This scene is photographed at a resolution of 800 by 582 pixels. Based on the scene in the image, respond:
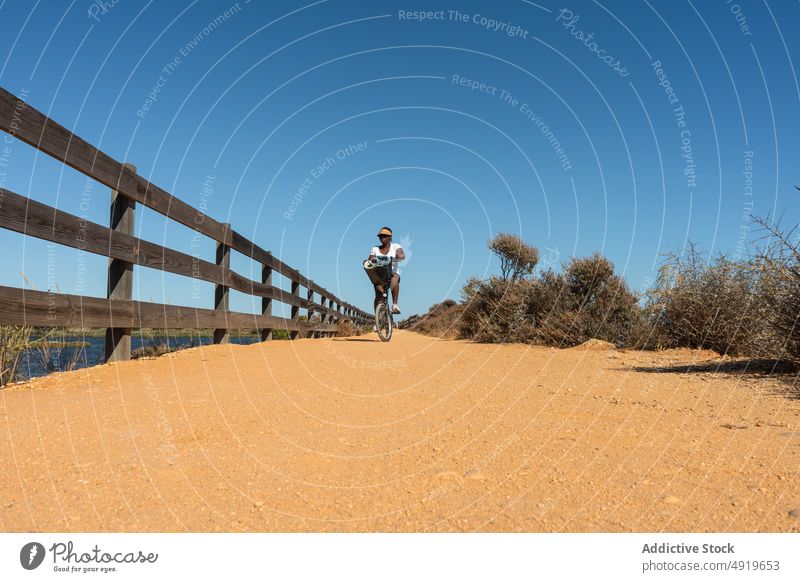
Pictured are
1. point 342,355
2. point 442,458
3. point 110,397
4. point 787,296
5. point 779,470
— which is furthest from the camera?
point 342,355

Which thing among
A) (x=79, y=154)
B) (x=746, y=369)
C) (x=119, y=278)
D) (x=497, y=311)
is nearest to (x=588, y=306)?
(x=497, y=311)

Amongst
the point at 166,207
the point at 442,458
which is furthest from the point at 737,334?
the point at 166,207

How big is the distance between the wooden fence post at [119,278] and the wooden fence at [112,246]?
1 centimetres

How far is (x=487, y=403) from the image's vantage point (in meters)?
4.02

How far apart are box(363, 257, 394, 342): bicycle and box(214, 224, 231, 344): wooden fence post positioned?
3451 mm

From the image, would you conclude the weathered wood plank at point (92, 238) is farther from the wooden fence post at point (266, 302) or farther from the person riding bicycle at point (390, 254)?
the person riding bicycle at point (390, 254)

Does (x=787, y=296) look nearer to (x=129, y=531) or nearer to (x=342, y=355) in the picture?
(x=342, y=355)

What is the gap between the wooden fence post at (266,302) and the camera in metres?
11.2

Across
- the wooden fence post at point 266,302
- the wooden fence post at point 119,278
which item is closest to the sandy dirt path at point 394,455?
the wooden fence post at point 119,278

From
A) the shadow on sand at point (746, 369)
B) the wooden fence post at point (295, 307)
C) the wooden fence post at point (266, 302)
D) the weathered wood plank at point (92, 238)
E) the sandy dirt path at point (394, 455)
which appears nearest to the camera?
the sandy dirt path at point (394, 455)

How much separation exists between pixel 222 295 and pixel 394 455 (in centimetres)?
632

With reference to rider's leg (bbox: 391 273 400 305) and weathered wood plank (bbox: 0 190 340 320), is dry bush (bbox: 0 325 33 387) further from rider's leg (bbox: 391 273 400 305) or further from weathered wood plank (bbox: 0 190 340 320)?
rider's leg (bbox: 391 273 400 305)

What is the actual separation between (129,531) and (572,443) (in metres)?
A: 2.02

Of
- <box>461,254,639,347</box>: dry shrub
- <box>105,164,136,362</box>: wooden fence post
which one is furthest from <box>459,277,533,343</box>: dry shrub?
<box>105,164,136,362</box>: wooden fence post
